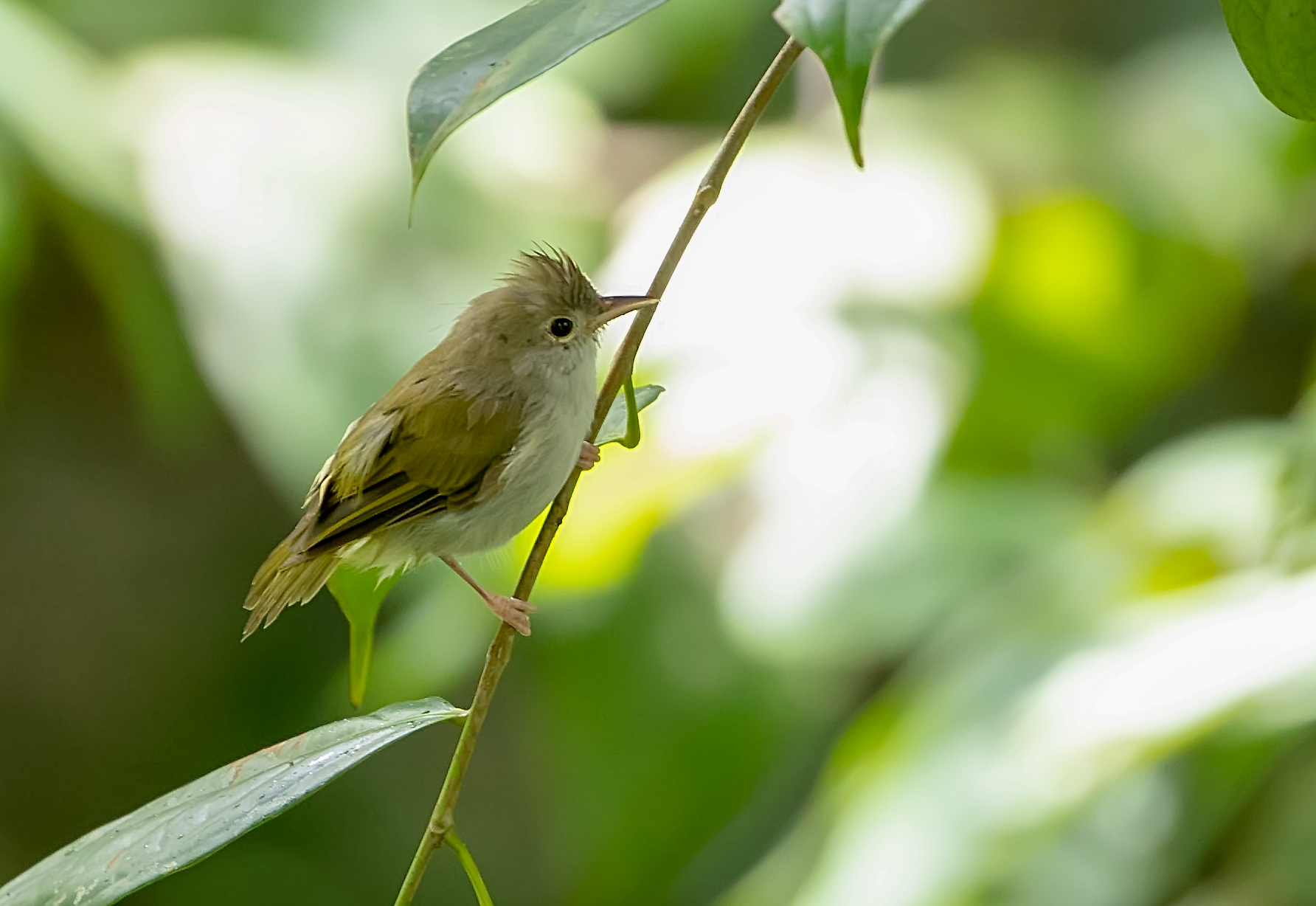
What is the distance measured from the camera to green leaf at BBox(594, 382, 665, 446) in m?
1.79

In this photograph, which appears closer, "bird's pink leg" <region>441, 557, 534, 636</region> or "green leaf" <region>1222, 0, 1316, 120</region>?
"green leaf" <region>1222, 0, 1316, 120</region>

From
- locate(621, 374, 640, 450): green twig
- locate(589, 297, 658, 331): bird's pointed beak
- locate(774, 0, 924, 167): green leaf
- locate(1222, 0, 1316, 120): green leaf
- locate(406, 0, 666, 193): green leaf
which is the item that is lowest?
locate(589, 297, 658, 331): bird's pointed beak

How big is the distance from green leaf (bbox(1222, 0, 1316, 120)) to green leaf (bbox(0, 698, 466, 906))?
1072mm

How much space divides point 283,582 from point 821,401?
136 cm

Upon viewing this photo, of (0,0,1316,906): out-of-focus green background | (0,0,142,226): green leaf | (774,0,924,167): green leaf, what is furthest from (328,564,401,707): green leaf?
(0,0,142,226): green leaf

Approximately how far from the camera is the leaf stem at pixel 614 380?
142cm

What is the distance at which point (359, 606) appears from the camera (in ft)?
6.43

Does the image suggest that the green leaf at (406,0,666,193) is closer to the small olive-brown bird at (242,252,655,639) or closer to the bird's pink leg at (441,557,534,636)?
→ the bird's pink leg at (441,557,534,636)

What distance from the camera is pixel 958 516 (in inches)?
136

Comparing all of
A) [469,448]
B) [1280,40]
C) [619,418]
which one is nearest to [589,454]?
[469,448]

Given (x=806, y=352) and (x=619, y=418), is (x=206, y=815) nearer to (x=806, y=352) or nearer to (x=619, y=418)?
(x=619, y=418)

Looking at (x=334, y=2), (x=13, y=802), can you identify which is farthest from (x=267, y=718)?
(x=334, y=2)

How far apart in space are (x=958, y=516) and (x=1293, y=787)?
3.22 feet

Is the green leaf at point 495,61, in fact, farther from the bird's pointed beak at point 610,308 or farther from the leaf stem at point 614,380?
the bird's pointed beak at point 610,308
